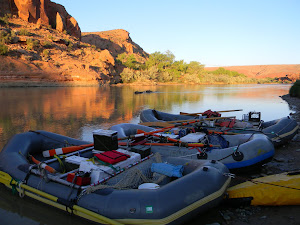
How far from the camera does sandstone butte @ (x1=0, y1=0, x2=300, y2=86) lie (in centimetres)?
3478

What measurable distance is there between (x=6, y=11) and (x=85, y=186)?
65.1 m

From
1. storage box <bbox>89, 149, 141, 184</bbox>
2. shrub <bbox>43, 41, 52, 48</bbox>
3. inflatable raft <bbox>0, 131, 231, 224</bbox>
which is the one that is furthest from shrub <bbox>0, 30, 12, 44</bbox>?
storage box <bbox>89, 149, 141, 184</bbox>

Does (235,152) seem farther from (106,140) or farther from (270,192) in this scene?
(106,140)

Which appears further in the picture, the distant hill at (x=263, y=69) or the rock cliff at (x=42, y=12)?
the distant hill at (x=263, y=69)

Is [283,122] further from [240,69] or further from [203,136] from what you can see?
[240,69]

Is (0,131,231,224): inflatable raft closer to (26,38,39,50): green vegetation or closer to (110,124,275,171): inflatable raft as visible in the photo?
(110,124,275,171): inflatable raft

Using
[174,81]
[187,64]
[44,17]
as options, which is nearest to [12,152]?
[174,81]

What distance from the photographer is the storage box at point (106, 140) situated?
4770mm

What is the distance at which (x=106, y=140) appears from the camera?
4801 mm

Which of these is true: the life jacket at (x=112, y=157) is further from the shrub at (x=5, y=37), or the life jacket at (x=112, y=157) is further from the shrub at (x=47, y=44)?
the shrub at (x=47, y=44)

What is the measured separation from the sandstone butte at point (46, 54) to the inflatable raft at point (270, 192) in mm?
35926

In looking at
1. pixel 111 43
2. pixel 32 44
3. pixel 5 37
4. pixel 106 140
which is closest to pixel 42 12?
pixel 32 44

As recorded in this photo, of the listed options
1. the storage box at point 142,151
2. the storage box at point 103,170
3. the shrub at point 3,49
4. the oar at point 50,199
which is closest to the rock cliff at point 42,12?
the shrub at point 3,49

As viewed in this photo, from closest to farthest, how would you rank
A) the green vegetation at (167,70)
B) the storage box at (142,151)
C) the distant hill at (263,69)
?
the storage box at (142,151)
the green vegetation at (167,70)
the distant hill at (263,69)
